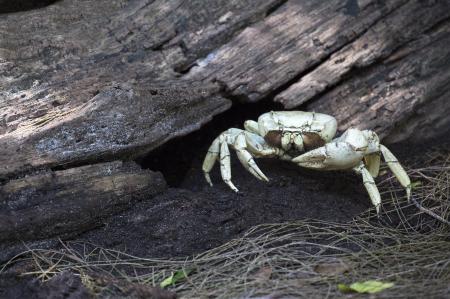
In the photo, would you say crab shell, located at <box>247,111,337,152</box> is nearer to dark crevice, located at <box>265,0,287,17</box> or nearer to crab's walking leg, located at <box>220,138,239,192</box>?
crab's walking leg, located at <box>220,138,239,192</box>

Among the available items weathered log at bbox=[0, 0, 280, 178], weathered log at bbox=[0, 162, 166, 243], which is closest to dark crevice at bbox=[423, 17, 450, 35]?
weathered log at bbox=[0, 0, 280, 178]

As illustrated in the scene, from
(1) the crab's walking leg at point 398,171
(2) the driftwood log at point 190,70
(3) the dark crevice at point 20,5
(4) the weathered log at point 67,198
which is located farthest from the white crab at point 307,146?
(3) the dark crevice at point 20,5

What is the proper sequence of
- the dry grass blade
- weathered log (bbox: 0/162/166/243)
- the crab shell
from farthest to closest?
the crab shell → weathered log (bbox: 0/162/166/243) → the dry grass blade

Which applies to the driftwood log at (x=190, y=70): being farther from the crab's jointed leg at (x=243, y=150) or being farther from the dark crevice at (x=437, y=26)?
the crab's jointed leg at (x=243, y=150)

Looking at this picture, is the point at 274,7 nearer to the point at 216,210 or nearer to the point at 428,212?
the point at 216,210

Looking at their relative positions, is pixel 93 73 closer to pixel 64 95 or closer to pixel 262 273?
pixel 64 95

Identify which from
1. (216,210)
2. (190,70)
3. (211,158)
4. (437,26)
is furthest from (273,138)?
(437,26)
